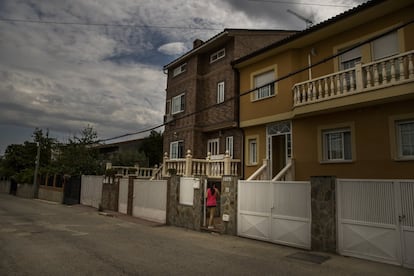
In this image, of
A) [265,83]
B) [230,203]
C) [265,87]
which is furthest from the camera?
[265,87]

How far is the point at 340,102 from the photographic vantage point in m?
11.1

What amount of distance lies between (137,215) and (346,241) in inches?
452

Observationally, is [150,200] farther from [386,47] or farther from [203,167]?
[386,47]

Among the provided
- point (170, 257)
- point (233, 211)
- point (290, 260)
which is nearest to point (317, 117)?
point (233, 211)

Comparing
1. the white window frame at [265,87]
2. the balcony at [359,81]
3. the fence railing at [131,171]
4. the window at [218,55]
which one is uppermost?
the window at [218,55]

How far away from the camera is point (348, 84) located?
11164 millimetres

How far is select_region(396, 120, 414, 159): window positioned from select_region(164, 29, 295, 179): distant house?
7.39 metres

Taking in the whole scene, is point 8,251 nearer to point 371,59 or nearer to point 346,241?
point 346,241

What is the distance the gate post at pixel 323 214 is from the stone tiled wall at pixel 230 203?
126 inches

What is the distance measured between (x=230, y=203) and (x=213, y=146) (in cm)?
713

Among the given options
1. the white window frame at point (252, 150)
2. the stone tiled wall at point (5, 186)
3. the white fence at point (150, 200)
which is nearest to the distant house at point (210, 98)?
the white window frame at point (252, 150)

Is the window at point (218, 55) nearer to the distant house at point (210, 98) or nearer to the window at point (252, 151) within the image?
the distant house at point (210, 98)

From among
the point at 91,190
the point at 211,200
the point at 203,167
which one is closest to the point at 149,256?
the point at 211,200

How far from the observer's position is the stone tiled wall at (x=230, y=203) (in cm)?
1145
